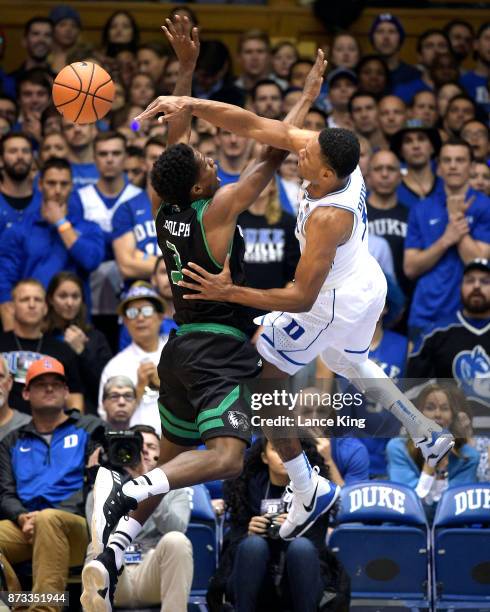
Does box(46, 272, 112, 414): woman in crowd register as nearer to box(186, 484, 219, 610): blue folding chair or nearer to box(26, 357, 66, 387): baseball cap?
box(26, 357, 66, 387): baseball cap

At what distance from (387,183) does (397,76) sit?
3020 millimetres

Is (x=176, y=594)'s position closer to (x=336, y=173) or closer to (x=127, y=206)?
(x=336, y=173)

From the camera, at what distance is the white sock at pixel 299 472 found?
7.63 m

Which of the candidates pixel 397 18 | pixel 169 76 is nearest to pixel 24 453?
pixel 169 76

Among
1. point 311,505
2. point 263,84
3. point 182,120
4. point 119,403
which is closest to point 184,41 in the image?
point 182,120

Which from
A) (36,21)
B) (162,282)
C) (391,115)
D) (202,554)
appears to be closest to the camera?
(202,554)

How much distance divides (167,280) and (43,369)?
171 centimetres

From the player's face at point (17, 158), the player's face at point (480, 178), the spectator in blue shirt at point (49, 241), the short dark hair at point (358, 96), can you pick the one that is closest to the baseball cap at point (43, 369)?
the spectator in blue shirt at point (49, 241)

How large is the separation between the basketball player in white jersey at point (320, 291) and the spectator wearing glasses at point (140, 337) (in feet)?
7.79

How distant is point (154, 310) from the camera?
400 inches

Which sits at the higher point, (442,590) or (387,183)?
(387,183)

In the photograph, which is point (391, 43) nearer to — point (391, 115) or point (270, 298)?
point (391, 115)

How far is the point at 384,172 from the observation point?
1118 cm

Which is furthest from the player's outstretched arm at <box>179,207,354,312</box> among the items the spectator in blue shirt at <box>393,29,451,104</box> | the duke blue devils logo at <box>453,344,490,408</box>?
the spectator in blue shirt at <box>393,29,451,104</box>
